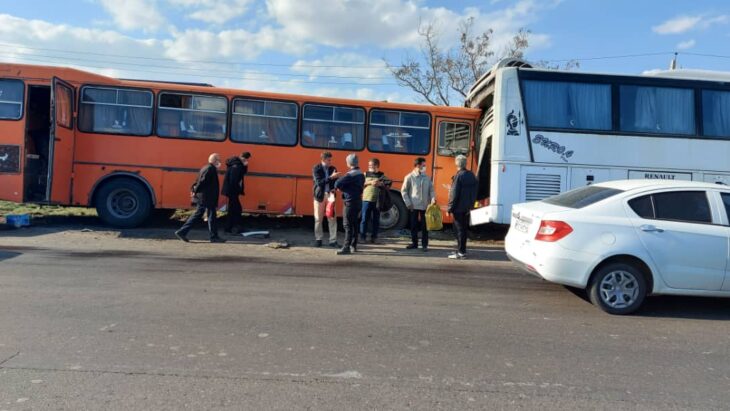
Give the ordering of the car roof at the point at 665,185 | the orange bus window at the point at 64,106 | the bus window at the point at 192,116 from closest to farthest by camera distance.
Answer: the car roof at the point at 665,185
the orange bus window at the point at 64,106
the bus window at the point at 192,116

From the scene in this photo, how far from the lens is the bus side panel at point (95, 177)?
11.3 m

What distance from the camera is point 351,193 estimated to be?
31.4 ft

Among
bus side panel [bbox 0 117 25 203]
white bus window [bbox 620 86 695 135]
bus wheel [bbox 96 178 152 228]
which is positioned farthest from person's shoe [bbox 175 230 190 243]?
white bus window [bbox 620 86 695 135]

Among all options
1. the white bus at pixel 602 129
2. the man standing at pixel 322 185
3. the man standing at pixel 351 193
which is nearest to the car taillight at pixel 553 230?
the white bus at pixel 602 129

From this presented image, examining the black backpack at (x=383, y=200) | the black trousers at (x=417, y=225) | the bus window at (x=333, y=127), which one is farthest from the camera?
the bus window at (x=333, y=127)

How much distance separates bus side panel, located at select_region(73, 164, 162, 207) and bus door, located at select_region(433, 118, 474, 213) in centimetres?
621

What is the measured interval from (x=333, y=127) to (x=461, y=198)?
3.82 m

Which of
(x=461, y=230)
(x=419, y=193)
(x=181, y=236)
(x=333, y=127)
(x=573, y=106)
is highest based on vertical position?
(x=573, y=106)

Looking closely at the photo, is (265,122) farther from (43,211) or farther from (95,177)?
(43,211)

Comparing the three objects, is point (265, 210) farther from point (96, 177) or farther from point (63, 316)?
point (63, 316)

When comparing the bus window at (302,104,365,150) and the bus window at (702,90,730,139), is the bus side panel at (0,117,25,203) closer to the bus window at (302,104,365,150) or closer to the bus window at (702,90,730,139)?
the bus window at (302,104,365,150)

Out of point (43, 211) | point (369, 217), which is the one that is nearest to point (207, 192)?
point (369, 217)

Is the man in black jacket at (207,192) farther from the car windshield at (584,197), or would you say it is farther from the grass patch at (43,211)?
the car windshield at (584,197)

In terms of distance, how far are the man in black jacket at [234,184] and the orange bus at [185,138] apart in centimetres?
48
